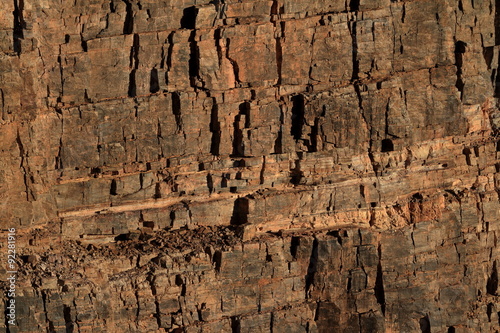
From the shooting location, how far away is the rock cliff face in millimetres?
31828

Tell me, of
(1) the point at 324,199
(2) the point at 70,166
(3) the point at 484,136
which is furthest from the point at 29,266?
(3) the point at 484,136

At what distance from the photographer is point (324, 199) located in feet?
110

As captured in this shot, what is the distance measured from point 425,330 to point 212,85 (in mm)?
9225

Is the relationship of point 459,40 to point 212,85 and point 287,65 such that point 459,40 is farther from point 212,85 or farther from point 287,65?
point 212,85

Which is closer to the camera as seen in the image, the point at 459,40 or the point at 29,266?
the point at 29,266

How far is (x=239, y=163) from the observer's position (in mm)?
33281

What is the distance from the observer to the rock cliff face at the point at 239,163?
31.8 metres

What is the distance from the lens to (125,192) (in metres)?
32.7

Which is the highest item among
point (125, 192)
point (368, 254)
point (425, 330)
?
point (125, 192)

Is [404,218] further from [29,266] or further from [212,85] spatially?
[29,266]

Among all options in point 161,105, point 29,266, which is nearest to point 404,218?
point 161,105

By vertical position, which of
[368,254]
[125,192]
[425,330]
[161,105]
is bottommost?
[425,330]

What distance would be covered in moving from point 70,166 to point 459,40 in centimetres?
1160

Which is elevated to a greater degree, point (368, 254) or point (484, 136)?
point (484, 136)
